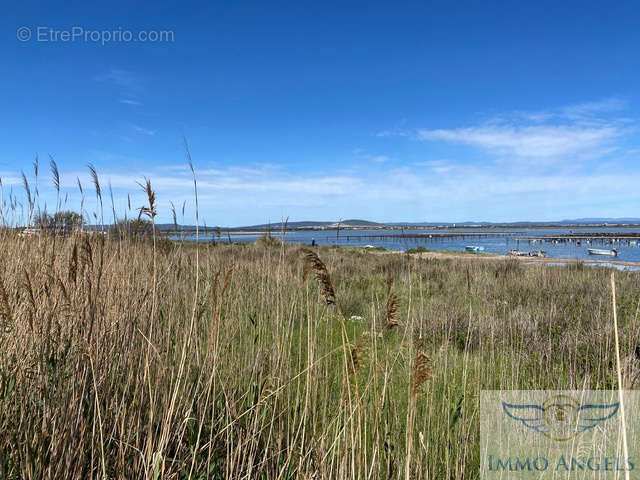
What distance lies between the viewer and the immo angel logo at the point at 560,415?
95.0 inches

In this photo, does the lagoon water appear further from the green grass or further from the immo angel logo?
the immo angel logo

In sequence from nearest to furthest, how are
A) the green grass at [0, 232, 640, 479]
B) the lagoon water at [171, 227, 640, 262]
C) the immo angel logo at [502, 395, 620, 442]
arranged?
1. the green grass at [0, 232, 640, 479]
2. the immo angel logo at [502, 395, 620, 442]
3. the lagoon water at [171, 227, 640, 262]

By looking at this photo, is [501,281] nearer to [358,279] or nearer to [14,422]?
[358,279]

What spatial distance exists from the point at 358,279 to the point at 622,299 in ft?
20.8

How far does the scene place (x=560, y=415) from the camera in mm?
2422

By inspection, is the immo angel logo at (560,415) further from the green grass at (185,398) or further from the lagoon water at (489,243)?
the lagoon water at (489,243)

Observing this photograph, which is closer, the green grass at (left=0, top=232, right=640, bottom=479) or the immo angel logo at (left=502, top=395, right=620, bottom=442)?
the green grass at (left=0, top=232, right=640, bottom=479)

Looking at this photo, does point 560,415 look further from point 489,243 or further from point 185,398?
point 489,243

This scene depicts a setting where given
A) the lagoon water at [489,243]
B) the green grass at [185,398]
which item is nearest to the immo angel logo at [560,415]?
the green grass at [185,398]

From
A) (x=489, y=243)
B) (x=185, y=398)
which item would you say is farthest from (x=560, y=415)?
(x=489, y=243)

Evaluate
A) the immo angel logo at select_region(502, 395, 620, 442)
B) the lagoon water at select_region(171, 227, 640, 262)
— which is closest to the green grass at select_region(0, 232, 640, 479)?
the immo angel logo at select_region(502, 395, 620, 442)

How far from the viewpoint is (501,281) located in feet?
34.2

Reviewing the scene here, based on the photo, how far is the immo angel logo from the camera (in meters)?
2.41

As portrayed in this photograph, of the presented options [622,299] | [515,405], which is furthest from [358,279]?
[515,405]
